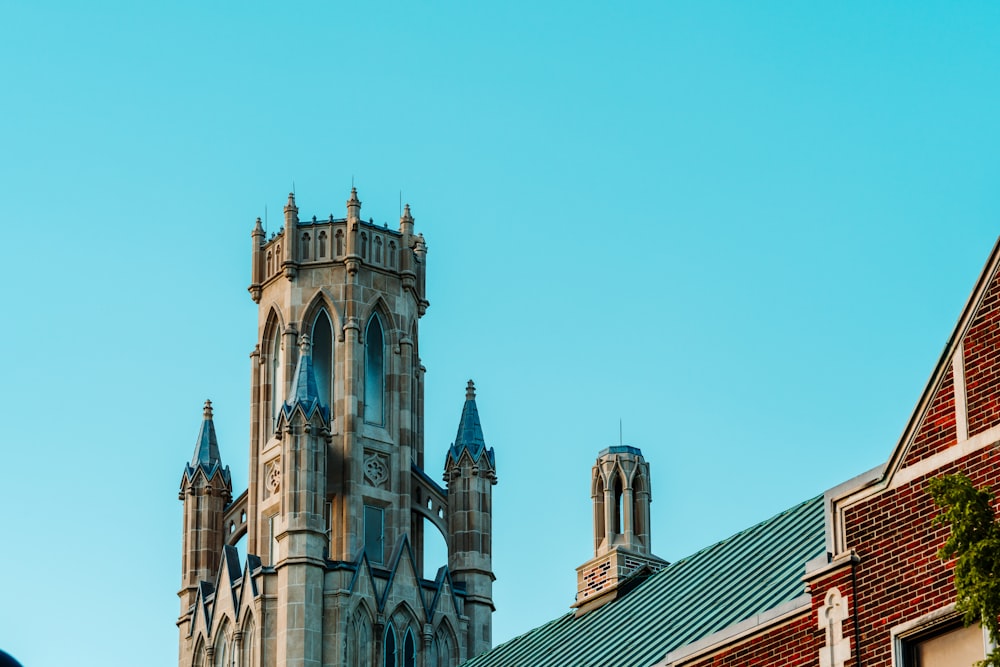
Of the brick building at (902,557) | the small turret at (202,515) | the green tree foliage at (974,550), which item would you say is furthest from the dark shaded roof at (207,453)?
the green tree foliage at (974,550)

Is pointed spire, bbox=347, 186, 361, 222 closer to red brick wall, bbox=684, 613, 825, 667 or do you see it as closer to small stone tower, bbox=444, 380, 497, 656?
small stone tower, bbox=444, 380, 497, 656

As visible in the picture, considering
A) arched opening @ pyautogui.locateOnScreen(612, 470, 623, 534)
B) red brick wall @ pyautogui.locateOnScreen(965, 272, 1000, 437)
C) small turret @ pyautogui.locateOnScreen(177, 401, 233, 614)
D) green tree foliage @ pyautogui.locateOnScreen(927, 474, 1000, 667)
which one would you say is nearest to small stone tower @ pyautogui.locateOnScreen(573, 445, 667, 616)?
arched opening @ pyautogui.locateOnScreen(612, 470, 623, 534)

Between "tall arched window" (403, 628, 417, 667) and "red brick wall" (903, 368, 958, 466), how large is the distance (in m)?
38.3

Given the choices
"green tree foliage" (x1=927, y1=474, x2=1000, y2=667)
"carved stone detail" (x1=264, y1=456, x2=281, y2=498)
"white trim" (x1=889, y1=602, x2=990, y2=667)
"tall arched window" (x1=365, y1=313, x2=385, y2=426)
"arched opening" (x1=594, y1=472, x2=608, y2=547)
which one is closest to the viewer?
"green tree foliage" (x1=927, y1=474, x2=1000, y2=667)

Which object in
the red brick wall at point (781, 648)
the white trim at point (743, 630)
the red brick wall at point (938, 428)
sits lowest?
the red brick wall at point (781, 648)

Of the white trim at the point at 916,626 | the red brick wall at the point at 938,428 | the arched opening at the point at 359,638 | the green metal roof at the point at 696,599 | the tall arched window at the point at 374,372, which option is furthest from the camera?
the tall arched window at the point at 374,372

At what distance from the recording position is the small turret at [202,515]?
2520 inches

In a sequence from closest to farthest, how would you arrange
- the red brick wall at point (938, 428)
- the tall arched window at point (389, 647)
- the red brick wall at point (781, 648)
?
1. the red brick wall at point (938, 428)
2. the red brick wall at point (781, 648)
3. the tall arched window at point (389, 647)

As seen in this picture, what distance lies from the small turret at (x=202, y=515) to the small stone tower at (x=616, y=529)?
17.5 m

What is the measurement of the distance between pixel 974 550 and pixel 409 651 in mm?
42672

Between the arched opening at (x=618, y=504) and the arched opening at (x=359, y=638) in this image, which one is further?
the arched opening at (x=359, y=638)

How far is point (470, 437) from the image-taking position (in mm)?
63938

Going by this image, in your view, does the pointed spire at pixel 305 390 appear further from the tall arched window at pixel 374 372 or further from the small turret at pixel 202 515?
the small turret at pixel 202 515

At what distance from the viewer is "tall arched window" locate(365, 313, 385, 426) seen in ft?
209
